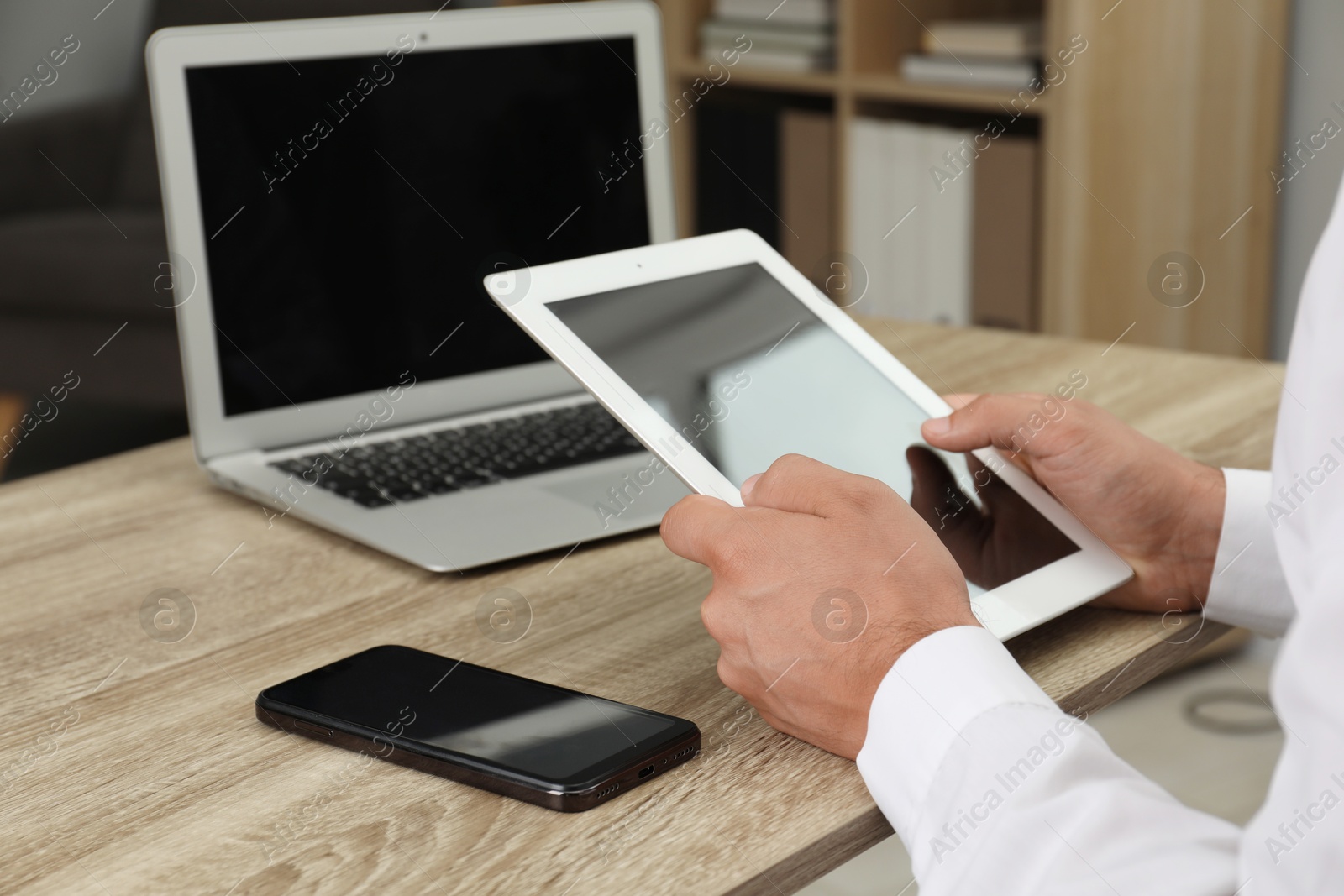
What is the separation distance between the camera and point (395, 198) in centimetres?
103

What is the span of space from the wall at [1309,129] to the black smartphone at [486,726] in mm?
1752

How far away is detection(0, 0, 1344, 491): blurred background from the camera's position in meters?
1.95

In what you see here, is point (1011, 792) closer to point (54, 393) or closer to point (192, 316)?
point (192, 316)

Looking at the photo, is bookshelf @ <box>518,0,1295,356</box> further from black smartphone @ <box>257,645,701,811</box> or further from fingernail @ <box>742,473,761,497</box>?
black smartphone @ <box>257,645,701,811</box>

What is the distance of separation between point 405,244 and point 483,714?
512mm

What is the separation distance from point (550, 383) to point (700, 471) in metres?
A: 0.44

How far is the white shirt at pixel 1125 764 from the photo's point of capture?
0.44 metres

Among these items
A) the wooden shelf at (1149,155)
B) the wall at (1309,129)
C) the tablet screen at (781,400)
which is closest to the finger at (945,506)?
the tablet screen at (781,400)

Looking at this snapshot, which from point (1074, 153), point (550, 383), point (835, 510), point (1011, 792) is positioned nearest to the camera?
point (1011, 792)

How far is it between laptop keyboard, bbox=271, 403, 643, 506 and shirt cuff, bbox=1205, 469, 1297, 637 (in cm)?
43

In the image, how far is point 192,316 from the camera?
0.96m

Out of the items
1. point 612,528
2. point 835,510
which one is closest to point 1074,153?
point 612,528

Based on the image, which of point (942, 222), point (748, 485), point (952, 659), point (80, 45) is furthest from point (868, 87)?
point (952, 659)

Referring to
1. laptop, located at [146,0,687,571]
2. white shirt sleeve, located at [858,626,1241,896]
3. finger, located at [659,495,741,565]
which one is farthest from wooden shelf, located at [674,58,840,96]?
white shirt sleeve, located at [858,626,1241,896]
